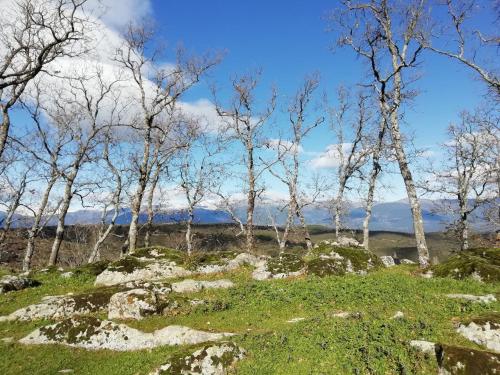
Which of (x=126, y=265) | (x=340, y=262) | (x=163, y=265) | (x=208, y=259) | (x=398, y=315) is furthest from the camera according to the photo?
(x=208, y=259)

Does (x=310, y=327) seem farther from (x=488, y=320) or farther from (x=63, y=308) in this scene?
→ (x=63, y=308)

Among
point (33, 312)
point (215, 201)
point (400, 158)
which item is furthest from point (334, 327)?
point (215, 201)

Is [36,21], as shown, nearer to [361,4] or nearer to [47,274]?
[47,274]

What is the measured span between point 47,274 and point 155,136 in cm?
2128

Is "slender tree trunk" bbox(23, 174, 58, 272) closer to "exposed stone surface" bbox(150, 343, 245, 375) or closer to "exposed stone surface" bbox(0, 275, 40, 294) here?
"exposed stone surface" bbox(0, 275, 40, 294)

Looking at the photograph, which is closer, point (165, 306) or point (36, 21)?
point (165, 306)

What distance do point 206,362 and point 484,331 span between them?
364 inches

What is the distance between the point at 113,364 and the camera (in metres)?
14.4

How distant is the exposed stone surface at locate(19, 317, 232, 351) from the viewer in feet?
51.2

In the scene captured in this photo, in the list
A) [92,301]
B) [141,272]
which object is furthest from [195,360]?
[141,272]

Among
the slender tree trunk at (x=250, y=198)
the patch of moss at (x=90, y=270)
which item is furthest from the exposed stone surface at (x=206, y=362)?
the slender tree trunk at (x=250, y=198)

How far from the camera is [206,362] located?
1259cm

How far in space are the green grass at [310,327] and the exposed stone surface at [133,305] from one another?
22.3 inches

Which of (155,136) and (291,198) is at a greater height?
(155,136)
